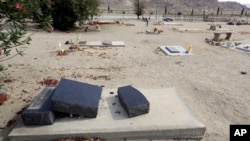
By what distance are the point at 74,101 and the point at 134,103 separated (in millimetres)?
1697

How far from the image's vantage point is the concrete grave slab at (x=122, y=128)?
231 inches

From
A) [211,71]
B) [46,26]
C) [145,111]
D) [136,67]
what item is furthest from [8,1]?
[211,71]

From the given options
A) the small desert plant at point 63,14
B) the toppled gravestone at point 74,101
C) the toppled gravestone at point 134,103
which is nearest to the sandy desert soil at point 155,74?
the toppled gravestone at point 134,103

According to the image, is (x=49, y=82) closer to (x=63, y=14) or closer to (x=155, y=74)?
(x=155, y=74)

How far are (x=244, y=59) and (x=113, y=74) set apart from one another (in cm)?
941

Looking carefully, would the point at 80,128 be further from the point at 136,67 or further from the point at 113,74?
the point at 136,67

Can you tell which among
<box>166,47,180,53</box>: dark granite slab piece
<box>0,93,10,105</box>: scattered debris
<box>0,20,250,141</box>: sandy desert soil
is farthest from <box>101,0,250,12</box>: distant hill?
<box>0,93,10,105</box>: scattered debris

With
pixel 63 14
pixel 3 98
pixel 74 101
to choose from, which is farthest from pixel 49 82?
pixel 63 14

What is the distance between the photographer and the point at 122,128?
19.7 ft

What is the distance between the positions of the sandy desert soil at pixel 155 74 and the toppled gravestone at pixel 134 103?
200 cm

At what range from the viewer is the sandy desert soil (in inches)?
312

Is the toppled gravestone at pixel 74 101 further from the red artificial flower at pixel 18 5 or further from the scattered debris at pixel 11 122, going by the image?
the red artificial flower at pixel 18 5

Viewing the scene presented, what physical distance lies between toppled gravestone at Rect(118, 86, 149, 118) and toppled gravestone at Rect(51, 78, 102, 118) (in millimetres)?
840

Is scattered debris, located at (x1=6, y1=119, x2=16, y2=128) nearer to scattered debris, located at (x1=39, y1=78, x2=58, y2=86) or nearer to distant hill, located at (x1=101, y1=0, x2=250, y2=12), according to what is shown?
scattered debris, located at (x1=39, y1=78, x2=58, y2=86)
